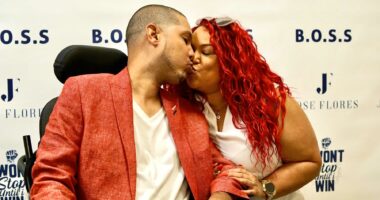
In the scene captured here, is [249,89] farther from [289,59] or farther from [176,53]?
[289,59]

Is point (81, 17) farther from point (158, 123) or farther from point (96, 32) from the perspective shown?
point (158, 123)

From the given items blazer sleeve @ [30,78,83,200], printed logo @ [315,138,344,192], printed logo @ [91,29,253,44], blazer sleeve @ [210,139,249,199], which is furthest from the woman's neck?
printed logo @ [315,138,344,192]

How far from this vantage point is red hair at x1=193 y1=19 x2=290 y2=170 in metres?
1.64

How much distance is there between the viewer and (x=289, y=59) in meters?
2.35

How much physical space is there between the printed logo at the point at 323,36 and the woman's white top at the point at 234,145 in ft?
2.76

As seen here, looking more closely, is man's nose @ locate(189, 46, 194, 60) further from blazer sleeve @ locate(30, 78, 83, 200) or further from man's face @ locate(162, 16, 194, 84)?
blazer sleeve @ locate(30, 78, 83, 200)

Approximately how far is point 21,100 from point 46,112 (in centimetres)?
69

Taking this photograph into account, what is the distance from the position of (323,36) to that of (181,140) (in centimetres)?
122

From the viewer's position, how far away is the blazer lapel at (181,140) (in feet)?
4.92

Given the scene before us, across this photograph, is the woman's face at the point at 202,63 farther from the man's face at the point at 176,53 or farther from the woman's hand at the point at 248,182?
the woman's hand at the point at 248,182

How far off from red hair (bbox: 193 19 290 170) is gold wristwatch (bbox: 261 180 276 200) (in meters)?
0.09

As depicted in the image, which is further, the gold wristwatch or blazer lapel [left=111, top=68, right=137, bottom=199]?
the gold wristwatch

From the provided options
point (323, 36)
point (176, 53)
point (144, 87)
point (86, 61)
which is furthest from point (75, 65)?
point (323, 36)

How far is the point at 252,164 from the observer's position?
1706 mm
